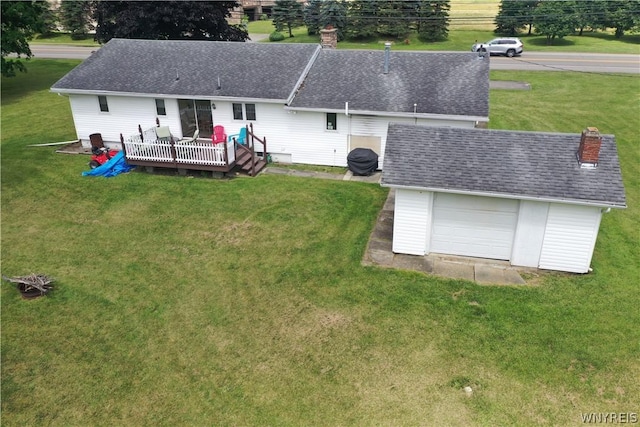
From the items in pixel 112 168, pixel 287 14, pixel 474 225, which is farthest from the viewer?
pixel 287 14

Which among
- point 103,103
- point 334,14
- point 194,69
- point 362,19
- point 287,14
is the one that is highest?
point 334,14

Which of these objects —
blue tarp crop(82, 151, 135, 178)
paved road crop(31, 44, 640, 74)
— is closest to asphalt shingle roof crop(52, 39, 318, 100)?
blue tarp crop(82, 151, 135, 178)

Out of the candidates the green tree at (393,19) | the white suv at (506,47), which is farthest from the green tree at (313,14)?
the white suv at (506,47)

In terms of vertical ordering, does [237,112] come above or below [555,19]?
below

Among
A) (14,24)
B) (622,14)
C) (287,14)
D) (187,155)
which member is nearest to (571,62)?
(622,14)

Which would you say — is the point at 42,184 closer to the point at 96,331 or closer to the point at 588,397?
the point at 96,331

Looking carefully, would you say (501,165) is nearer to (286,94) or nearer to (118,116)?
(286,94)

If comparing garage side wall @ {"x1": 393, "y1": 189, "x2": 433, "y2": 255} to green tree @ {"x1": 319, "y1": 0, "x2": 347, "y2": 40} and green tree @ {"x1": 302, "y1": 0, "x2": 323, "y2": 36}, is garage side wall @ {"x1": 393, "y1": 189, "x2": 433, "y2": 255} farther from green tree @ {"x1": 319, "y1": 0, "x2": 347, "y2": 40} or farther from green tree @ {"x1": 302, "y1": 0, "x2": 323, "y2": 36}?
green tree @ {"x1": 302, "y1": 0, "x2": 323, "y2": 36}
